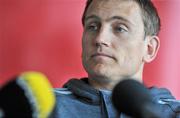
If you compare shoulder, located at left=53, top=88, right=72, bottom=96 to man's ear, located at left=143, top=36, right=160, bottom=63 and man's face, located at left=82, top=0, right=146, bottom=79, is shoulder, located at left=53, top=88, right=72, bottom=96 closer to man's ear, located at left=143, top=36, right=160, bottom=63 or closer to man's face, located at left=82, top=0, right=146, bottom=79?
man's face, located at left=82, top=0, right=146, bottom=79

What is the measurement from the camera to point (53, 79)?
65.4 inches

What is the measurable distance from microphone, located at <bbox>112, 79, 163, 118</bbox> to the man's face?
0.52 meters

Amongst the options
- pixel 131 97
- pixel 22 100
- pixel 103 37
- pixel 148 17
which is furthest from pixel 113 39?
pixel 22 100

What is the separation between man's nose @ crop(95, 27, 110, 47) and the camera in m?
1.17

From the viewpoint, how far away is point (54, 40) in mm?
1657

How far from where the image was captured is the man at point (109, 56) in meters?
1.17

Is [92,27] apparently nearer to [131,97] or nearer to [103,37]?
[103,37]

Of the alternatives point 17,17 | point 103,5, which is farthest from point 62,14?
point 103,5

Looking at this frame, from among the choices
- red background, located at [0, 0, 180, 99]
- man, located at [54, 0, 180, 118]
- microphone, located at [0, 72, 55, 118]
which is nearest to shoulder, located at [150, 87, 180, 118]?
man, located at [54, 0, 180, 118]

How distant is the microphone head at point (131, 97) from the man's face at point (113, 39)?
51 centimetres

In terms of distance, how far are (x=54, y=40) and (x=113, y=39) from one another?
0.50 m

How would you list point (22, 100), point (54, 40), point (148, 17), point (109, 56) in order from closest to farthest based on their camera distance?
1. point (22, 100)
2. point (109, 56)
3. point (148, 17)
4. point (54, 40)

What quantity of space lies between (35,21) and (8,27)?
0.12m

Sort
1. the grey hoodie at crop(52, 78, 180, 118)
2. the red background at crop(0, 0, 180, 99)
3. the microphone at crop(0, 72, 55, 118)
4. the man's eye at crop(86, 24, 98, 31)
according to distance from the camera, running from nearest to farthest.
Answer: the microphone at crop(0, 72, 55, 118) → the grey hoodie at crop(52, 78, 180, 118) → the man's eye at crop(86, 24, 98, 31) → the red background at crop(0, 0, 180, 99)
